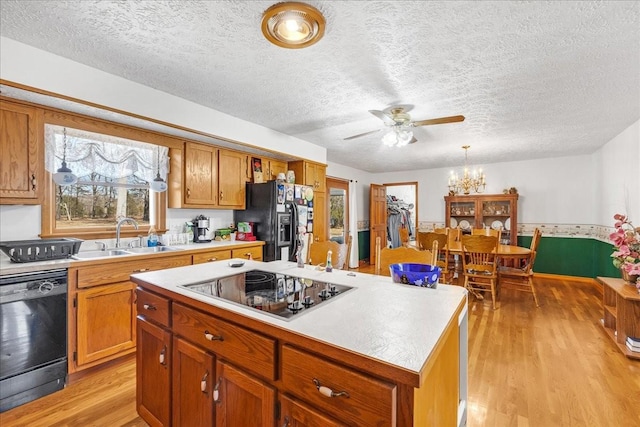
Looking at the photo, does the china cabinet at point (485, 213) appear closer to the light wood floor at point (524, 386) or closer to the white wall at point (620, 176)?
the white wall at point (620, 176)

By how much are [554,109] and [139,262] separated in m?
4.15

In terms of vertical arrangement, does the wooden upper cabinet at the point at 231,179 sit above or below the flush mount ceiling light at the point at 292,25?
below

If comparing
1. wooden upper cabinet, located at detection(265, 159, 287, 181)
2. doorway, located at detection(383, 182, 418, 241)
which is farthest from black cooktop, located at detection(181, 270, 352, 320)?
doorway, located at detection(383, 182, 418, 241)

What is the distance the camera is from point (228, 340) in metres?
1.11

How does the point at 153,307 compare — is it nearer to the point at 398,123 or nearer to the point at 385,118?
the point at 385,118

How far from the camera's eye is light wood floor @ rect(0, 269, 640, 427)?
1.76 meters

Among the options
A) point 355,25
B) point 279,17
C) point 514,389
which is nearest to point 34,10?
point 279,17

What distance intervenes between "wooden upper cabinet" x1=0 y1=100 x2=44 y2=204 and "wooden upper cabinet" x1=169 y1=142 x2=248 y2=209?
1100mm

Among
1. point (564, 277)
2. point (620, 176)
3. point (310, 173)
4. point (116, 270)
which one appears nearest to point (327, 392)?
point (116, 270)

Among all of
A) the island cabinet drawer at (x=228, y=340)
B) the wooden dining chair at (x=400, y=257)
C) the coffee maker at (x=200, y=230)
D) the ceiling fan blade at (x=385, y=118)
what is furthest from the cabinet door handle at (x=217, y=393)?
the coffee maker at (x=200, y=230)

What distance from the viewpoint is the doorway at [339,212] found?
19.7 ft

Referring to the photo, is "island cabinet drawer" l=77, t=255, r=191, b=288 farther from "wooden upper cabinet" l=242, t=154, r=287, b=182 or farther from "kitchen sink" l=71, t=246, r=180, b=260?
"wooden upper cabinet" l=242, t=154, r=287, b=182

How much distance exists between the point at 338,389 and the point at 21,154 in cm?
268

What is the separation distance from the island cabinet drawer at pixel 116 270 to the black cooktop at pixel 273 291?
130 cm
